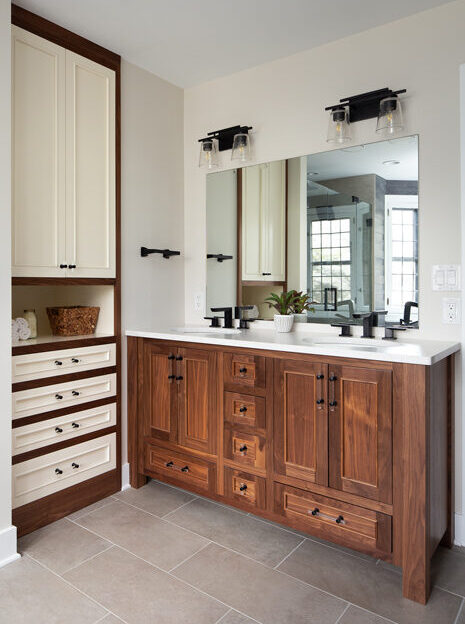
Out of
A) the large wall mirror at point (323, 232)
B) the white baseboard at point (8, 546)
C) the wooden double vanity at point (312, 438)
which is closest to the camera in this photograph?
the wooden double vanity at point (312, 438)

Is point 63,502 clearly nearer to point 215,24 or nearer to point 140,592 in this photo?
point 140,592

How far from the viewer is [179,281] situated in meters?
3.25

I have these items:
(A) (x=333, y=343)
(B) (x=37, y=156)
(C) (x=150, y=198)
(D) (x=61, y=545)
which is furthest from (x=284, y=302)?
(D) (x=61, y=545)

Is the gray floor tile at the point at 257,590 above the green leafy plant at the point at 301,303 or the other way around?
the other way around

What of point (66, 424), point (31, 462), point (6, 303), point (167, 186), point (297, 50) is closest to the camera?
point (6, 303)

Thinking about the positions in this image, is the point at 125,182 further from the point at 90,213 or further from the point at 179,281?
the point at 179,281

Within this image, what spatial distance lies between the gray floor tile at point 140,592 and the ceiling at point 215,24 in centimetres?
261

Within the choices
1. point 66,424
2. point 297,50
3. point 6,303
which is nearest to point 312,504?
point 66,424

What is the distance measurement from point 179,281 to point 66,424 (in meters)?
1.22

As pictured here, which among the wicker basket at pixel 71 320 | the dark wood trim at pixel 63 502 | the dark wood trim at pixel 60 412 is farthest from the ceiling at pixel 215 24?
the dark wood trim at pixel 63 502

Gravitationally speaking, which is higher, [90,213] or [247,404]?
[90,213]

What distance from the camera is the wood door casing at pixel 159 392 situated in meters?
2.66

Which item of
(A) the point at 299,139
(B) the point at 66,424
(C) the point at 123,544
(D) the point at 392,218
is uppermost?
(A) the point at 299,139

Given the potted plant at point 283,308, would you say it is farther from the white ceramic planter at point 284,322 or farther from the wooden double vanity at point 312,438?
the wooden double vanity at point 312,438
